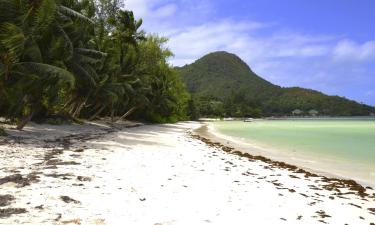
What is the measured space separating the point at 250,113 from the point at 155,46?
114 m

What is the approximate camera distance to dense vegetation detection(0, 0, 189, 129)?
15.0 m

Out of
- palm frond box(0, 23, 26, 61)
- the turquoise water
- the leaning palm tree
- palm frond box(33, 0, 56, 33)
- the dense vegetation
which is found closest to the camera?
palm frond box(0, 23, 26, 61)

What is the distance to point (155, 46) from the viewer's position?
168ft

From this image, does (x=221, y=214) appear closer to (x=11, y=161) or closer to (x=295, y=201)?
(x=295, y=201)

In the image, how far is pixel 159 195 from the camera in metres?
7.12

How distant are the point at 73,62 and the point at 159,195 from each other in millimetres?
16252

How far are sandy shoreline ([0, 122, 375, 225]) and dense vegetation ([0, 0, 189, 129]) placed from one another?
5.67 metres

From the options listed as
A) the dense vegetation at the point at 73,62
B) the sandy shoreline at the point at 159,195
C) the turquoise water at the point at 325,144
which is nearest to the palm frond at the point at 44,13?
the dense vegetation at the point at 73,62

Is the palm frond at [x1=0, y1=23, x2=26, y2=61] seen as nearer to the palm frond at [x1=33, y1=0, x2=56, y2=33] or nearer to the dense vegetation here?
the dense vegetation

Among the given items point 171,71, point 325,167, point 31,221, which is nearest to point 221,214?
point 31,221

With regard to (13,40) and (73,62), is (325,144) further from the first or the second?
(13,40)

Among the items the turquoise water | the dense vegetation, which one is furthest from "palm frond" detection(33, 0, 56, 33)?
the turquoise water

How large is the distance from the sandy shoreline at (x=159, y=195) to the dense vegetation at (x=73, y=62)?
567cm

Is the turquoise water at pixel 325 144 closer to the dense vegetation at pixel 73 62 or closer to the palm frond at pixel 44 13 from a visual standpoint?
the dense vegetation at pixel 73 62
